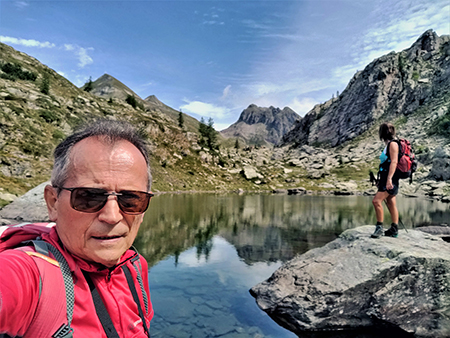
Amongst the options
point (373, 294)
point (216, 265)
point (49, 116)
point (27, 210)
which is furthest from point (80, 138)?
point (49, 116)

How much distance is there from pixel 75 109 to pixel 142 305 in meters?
81.6

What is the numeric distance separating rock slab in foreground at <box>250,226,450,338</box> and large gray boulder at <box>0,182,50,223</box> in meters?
16.7

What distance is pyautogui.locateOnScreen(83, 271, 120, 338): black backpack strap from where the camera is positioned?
214cm

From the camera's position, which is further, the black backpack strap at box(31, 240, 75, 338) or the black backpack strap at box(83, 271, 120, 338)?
the black backpack strap at box(83, 271, 120, 338)

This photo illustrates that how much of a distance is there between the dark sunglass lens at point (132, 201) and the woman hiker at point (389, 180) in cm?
870

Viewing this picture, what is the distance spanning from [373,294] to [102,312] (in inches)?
275

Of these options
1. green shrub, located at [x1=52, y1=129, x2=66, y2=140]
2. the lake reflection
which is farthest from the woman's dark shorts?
green shrub, located at [x1=52, y1=129, x2=66, y2=140]

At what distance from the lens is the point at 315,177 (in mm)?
98062

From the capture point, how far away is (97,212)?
223 cm

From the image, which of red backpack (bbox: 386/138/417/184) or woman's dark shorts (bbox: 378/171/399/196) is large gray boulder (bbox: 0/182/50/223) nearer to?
woman's dark shorts (bbox: 378/171/399/196)

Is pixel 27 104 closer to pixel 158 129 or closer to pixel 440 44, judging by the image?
pixel 158 129

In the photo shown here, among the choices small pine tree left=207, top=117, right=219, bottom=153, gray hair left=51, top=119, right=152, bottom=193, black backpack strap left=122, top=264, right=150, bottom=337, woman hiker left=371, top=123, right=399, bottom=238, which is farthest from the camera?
small pine tree left=207, top=117, right=219, bottom=153

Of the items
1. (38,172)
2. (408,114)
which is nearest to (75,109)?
(38,172)

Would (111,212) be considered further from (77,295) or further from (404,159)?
(404,159)
